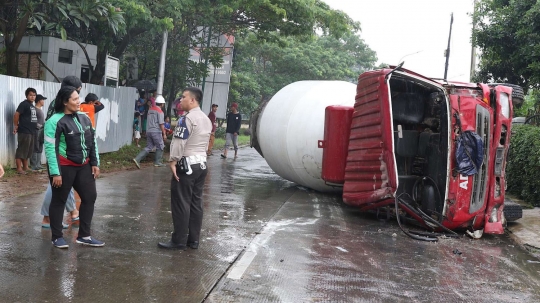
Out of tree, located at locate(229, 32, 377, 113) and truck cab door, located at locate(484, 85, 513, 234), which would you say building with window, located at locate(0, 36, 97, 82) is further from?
truck cab door, located at locate(484, 85, 513, 234)

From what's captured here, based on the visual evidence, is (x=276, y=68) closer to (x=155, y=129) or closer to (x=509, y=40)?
(x=509, y=40)

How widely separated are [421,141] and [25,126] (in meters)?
7.21

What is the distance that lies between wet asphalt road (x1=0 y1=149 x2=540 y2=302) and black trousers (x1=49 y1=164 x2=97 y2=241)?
9.6 inches

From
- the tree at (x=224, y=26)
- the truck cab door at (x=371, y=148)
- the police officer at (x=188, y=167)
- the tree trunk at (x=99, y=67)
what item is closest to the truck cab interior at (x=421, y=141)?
the truck cab door at (x=371, y=148)

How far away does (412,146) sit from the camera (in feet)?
32.3

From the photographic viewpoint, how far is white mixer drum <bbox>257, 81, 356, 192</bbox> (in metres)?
11.2

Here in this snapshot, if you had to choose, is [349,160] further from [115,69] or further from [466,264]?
[115,69]

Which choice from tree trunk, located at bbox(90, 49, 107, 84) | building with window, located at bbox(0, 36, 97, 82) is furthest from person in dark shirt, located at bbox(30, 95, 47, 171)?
tree trunk, located at bbox(90, 49, 107, 84)

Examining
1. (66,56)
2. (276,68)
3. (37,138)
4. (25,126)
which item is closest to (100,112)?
(37,138)

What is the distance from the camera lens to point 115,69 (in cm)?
1630

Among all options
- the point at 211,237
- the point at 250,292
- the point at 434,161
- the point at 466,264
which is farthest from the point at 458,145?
the point at 250,292

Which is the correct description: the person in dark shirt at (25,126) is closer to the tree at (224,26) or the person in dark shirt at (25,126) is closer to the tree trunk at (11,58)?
the tree trunk at (11,58)

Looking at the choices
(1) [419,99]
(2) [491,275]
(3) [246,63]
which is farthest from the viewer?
(3) [246,63]

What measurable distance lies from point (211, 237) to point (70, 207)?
1.76 m
